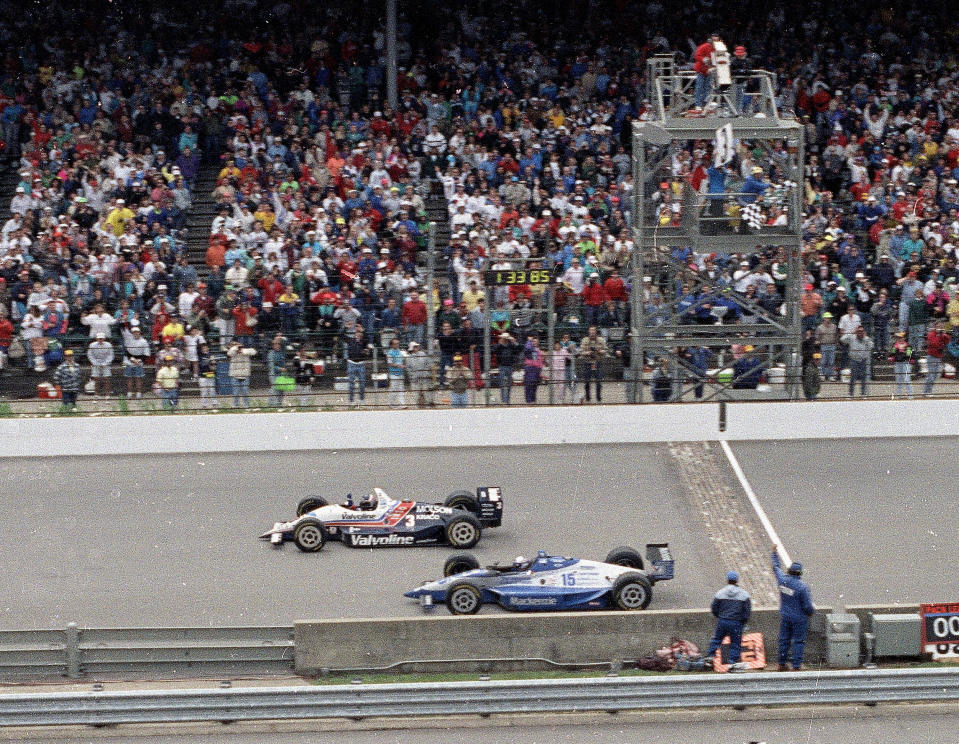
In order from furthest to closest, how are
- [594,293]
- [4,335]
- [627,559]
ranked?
1. [594,293]
2. [4,335]
3. [627,559]

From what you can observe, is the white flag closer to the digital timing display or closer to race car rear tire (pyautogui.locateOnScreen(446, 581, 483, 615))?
the digital timing display

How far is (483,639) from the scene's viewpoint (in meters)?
17.2

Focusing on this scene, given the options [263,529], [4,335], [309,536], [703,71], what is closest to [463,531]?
[309,536]

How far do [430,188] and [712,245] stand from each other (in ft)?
22.3

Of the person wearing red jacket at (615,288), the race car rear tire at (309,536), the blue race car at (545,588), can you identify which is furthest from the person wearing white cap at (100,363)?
the blue race car at (545,588)

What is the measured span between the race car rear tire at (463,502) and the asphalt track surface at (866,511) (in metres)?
3.77

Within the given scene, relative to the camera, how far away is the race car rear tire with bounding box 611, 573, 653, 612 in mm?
18594

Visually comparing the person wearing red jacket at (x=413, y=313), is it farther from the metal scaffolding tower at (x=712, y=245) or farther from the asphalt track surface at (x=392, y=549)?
the metal scaffolding tower at (x=712, y=245)

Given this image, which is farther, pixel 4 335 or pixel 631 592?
pixel 4 335

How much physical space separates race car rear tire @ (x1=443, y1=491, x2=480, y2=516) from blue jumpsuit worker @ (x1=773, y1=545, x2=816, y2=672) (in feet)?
16.7

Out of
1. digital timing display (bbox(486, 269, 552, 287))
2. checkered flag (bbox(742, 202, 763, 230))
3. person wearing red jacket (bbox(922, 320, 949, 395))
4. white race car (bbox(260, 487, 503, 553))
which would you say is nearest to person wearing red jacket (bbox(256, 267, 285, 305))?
digital timing display (bbox(486, 269, 552, 287))

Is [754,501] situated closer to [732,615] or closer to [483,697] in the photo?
[732,615]

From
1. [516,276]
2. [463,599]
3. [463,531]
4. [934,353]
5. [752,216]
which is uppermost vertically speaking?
[752,216]

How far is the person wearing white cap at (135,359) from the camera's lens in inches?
979
